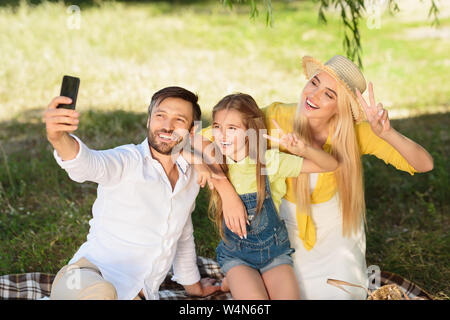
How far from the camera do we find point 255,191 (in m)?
2.99

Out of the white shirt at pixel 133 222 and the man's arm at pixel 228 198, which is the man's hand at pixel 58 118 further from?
the man's arm at pixel 228 198

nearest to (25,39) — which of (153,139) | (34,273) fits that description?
(34,273)

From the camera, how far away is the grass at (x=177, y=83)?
4137mm

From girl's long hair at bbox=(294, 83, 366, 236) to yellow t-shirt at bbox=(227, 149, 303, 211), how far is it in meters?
0.22

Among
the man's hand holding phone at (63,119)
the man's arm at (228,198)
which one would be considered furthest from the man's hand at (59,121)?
the man's arm at (228,198)

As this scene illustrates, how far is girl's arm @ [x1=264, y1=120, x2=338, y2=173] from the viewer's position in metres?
2.73

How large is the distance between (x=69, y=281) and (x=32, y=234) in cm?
165

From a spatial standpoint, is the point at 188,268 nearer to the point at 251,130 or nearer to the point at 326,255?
the point at 326,255

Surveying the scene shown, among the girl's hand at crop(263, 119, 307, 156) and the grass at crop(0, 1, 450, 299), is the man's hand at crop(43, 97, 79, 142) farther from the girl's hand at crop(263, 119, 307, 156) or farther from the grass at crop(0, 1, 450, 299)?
the grass at crop(0, 1, 450, 299)

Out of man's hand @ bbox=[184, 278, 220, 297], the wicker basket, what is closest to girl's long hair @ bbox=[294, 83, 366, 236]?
the wicker basket

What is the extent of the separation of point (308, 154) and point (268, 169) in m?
0.27

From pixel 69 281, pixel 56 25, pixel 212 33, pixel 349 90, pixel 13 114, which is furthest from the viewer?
pixel 212 33

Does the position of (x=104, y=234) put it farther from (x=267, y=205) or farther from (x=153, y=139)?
(x=267, y=205)

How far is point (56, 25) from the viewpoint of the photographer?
955cm
